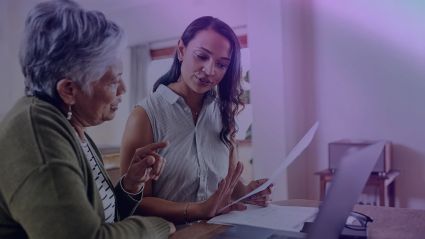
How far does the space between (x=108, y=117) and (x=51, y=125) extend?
0.63 feet

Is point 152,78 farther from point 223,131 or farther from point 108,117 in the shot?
point 108,117

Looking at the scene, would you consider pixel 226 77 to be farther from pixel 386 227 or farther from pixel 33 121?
pixel 33 121

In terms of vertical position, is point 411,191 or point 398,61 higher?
point 398,61

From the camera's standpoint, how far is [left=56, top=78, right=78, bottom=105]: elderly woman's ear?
66cm

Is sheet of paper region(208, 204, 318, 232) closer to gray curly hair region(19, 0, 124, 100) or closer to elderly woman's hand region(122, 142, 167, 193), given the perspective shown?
elderly woman's hand region(122, 142, 167, 193)

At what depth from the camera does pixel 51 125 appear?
58 cm

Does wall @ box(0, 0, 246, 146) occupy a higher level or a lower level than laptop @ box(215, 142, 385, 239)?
higher

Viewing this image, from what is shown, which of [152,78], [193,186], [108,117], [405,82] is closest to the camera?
[108,117]

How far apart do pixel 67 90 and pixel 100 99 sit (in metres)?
0.07

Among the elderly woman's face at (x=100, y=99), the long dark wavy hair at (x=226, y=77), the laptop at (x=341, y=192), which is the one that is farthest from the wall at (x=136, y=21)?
the laptop at (x=341, y=192)

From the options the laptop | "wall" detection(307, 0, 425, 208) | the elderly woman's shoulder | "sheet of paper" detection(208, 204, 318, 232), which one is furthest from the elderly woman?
"wall" detection(307, 0, 425, 208)

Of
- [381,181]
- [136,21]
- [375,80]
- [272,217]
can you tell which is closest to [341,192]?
[272,217]

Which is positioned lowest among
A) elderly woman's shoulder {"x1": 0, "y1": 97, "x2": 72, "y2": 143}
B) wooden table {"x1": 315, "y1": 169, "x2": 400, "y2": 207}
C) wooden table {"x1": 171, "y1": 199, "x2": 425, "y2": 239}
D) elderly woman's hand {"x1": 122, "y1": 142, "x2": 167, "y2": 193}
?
wooden table {"x1": 315, "y1": 169, "x2": 400, "y2": 207}

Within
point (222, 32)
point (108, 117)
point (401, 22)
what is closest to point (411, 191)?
point (401, 22)
